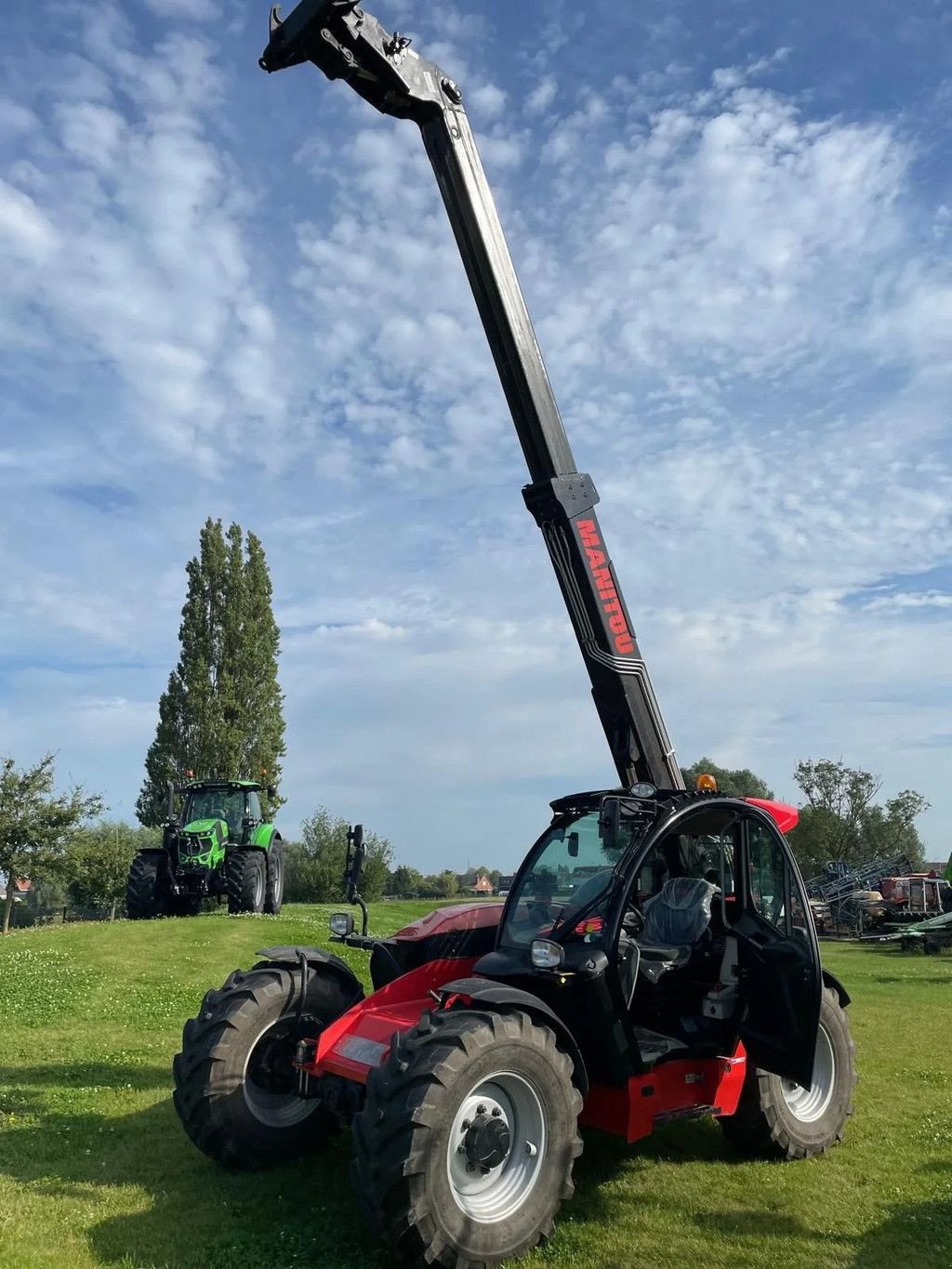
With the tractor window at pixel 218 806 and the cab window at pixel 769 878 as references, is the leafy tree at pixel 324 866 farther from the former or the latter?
the cab window at pixel 769 878

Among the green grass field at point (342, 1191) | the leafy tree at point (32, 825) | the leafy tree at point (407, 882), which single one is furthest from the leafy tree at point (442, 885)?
the green grass field at point (342, 1191)

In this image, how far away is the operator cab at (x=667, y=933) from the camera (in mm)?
5340

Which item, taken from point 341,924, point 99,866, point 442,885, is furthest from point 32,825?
point 442,885

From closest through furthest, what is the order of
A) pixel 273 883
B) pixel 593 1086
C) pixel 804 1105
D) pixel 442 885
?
1. pixel 593 1086
2. pixel 804 1105
3. pixel 273 883
4. pixel 442 885

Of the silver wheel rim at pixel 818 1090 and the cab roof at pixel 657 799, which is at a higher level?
the cab roof at pixel 657 799

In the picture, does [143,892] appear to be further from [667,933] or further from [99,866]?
[667,933]

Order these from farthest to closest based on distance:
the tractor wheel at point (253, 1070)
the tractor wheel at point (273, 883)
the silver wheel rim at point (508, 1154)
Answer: the tractor wheel at point (273, 883) < the tractor wheel at point (253, 1070) < the silver wheel rim at point (508, 1154)

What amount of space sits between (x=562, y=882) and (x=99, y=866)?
2977cm

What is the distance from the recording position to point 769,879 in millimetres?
6551

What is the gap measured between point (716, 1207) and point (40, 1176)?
3961 millimetres

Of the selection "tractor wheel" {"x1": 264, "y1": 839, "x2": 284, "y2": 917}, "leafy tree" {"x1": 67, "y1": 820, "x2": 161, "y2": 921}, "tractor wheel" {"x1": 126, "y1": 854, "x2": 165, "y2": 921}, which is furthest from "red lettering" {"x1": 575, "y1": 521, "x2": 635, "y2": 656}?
"leafy tree" {"x1": 67, "y1": 820, "x2": 161, "y2": 921}

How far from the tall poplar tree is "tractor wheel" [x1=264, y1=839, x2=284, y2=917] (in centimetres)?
1564

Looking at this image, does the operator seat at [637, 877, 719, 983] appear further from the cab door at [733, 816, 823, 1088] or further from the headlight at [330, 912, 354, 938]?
the headlight at [330, 912, 354, 938]

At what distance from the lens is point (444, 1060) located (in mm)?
4418
